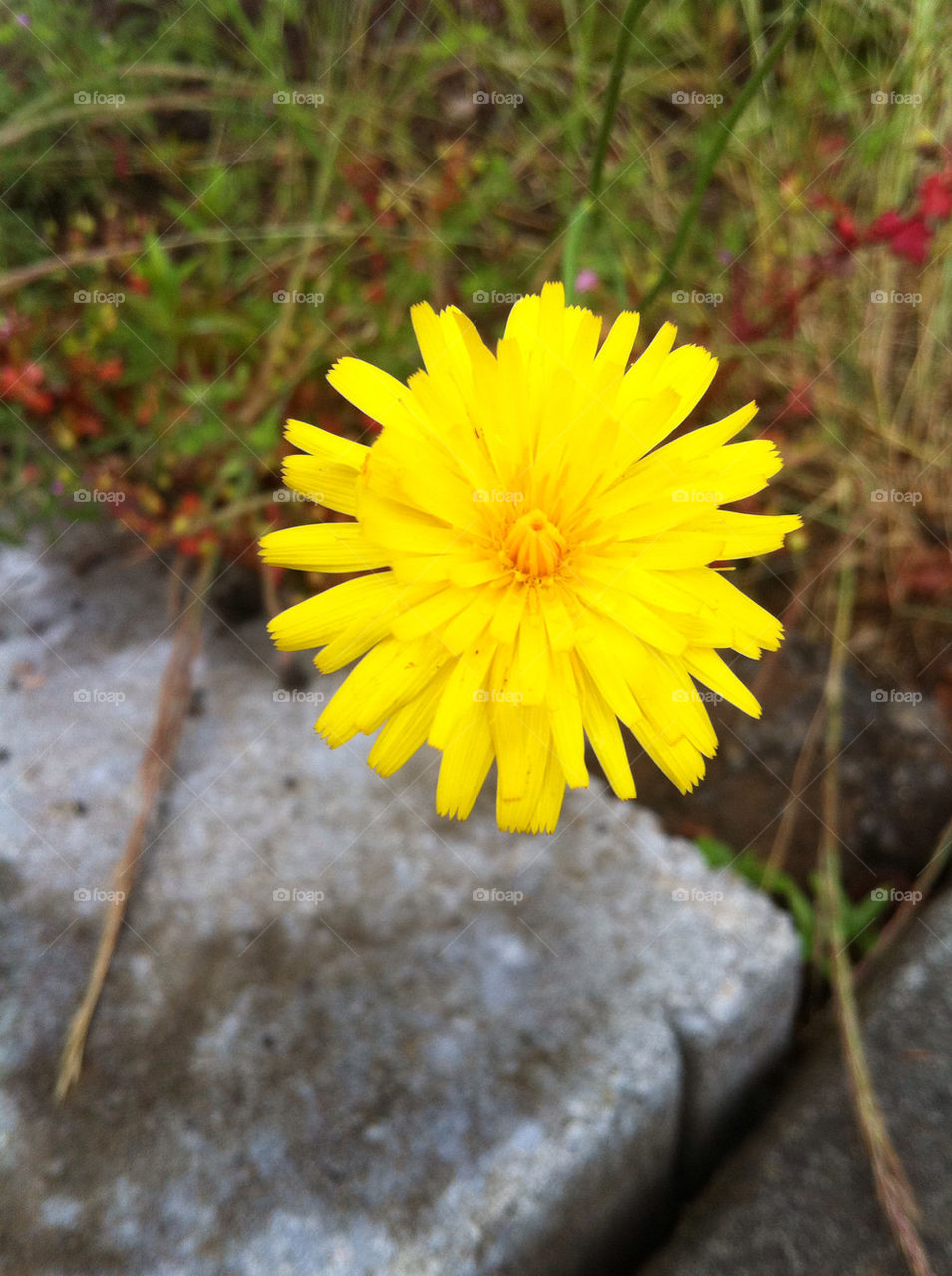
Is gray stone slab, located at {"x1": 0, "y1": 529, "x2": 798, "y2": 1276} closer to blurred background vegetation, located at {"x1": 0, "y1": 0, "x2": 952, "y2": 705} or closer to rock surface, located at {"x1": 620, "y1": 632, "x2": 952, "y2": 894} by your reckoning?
rock surface, located at {"x1": 620, "y1": 632, "x2": 952, "y2": 894}

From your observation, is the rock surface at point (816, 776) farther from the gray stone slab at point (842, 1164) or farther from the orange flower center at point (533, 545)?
the orange flower center at point (533, 545)

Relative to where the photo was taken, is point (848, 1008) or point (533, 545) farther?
point (848, 1008)

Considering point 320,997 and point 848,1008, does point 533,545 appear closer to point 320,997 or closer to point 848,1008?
point 320,997

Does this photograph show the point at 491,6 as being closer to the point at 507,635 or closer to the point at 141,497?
the point at 141,497

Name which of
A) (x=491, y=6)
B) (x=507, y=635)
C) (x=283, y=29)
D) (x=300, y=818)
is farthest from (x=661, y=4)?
(x=300, y=818)

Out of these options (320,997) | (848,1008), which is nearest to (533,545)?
(320,997)

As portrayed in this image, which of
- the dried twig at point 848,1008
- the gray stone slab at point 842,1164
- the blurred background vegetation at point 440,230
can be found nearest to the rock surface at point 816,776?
the dried twig at point 848,1008
